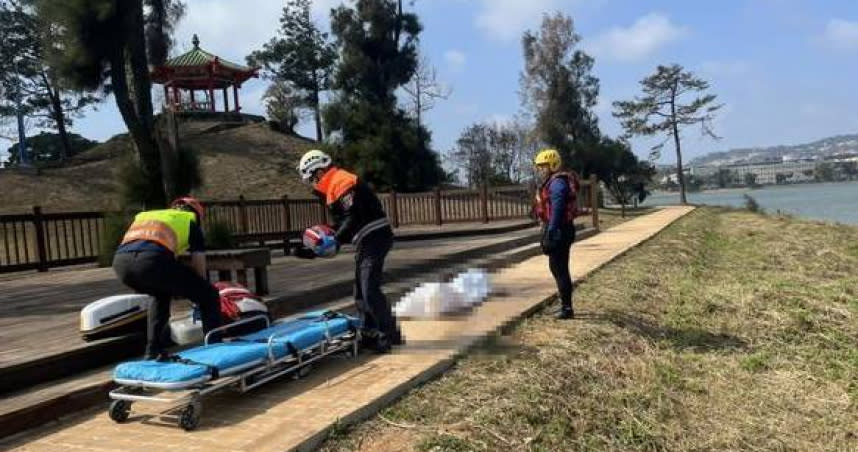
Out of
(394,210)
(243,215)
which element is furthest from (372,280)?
(394,210)

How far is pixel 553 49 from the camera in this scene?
46250mm

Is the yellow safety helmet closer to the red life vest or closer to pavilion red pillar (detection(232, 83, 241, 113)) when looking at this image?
the red life vest

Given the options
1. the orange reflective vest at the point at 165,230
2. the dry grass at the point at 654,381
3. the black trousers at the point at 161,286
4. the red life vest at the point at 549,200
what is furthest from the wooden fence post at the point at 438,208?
the orange reflective vest at the point at 165,230

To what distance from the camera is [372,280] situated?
5.95 m

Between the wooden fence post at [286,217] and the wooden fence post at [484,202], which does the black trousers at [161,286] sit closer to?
the wooden fence post at [286,217]

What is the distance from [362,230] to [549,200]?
2.08 metres

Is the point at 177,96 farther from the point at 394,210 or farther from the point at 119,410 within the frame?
the point at 119,410

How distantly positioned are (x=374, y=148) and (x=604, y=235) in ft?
49.3

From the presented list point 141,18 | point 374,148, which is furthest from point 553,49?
point 141,18

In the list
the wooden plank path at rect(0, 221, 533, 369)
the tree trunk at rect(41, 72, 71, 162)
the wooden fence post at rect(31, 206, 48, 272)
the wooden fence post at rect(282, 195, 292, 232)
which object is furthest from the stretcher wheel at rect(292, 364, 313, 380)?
the tree trunk at rect(41, 72, 71, 162)

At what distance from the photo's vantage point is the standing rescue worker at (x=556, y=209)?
23.2 ft

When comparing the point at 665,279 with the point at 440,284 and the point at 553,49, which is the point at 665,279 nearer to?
the point at 440,284

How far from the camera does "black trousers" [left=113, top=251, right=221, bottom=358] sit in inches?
199

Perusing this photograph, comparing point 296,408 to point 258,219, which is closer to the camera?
point 296,408
